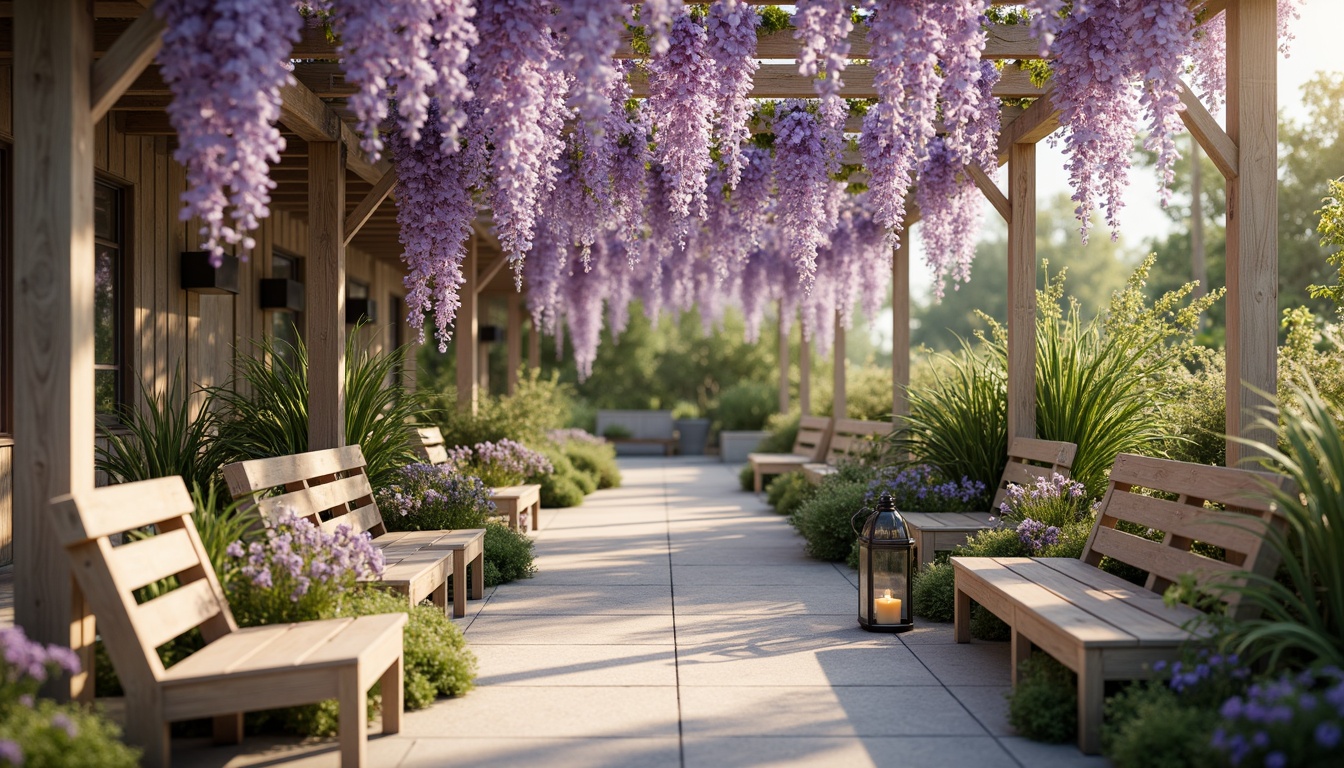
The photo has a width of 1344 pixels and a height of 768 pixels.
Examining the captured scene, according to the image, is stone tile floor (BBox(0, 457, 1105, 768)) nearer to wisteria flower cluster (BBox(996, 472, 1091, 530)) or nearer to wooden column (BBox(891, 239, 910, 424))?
wisteria flower cluster (BBox(996, 472, 1091, 530))

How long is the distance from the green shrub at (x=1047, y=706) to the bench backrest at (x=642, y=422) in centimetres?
1466

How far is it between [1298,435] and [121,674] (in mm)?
3392

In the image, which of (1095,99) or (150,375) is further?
(150,375)

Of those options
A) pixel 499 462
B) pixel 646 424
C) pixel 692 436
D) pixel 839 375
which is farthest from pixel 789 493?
pixel 646 424

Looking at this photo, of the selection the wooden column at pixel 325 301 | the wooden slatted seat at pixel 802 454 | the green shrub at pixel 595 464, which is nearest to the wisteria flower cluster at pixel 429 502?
the wooden column at pixel 325 301

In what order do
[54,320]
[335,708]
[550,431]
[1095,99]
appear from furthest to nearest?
[550,431], [1095,99], [335,708], [54,320]

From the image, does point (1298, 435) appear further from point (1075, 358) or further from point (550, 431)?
point (550, 431)

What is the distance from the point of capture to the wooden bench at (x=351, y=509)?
3966 millimetres

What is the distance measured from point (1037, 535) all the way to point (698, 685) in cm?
187

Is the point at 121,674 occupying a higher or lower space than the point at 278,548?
lower

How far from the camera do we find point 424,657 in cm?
368

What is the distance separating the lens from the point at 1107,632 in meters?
3.13

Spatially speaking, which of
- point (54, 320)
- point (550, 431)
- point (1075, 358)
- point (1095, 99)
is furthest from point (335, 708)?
point (550, 431)

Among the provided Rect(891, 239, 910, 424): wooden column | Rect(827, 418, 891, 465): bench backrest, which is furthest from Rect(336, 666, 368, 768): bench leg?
Rect(891, 239, 910, 424): wooden column
